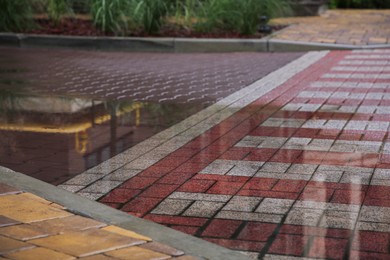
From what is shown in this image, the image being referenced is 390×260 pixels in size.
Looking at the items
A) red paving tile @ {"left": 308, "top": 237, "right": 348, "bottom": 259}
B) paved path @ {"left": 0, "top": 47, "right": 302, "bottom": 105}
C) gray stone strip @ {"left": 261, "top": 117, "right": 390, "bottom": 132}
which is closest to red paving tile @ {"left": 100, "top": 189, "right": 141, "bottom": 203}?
red paving tile @ {"left": 308, "top": 237, "right": 348, "bottom": 259}

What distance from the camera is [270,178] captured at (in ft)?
15.4

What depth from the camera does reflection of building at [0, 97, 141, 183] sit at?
507cm

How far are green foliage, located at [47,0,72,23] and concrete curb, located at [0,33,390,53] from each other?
97 centimetres

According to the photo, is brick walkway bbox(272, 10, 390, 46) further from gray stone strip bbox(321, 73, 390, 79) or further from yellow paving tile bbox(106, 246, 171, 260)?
yellow paving tile bbox(106, 246, 171, 260)

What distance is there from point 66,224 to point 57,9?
1021 centimetres

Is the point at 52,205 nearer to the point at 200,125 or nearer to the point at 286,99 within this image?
the point at 200,125

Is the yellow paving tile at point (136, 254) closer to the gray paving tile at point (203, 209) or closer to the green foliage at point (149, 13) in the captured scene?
the gray paving tile at point (203, 209)

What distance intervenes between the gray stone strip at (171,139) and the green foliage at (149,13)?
4083 mm

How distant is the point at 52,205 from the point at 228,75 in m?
5.66

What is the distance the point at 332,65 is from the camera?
10.1m

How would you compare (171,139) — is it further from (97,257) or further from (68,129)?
(97,257)

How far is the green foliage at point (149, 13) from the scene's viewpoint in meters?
12.5

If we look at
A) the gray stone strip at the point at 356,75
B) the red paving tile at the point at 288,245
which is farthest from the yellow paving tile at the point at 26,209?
the gray stone strip at the point at 356,75

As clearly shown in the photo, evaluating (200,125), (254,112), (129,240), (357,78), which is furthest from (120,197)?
(357,78)
